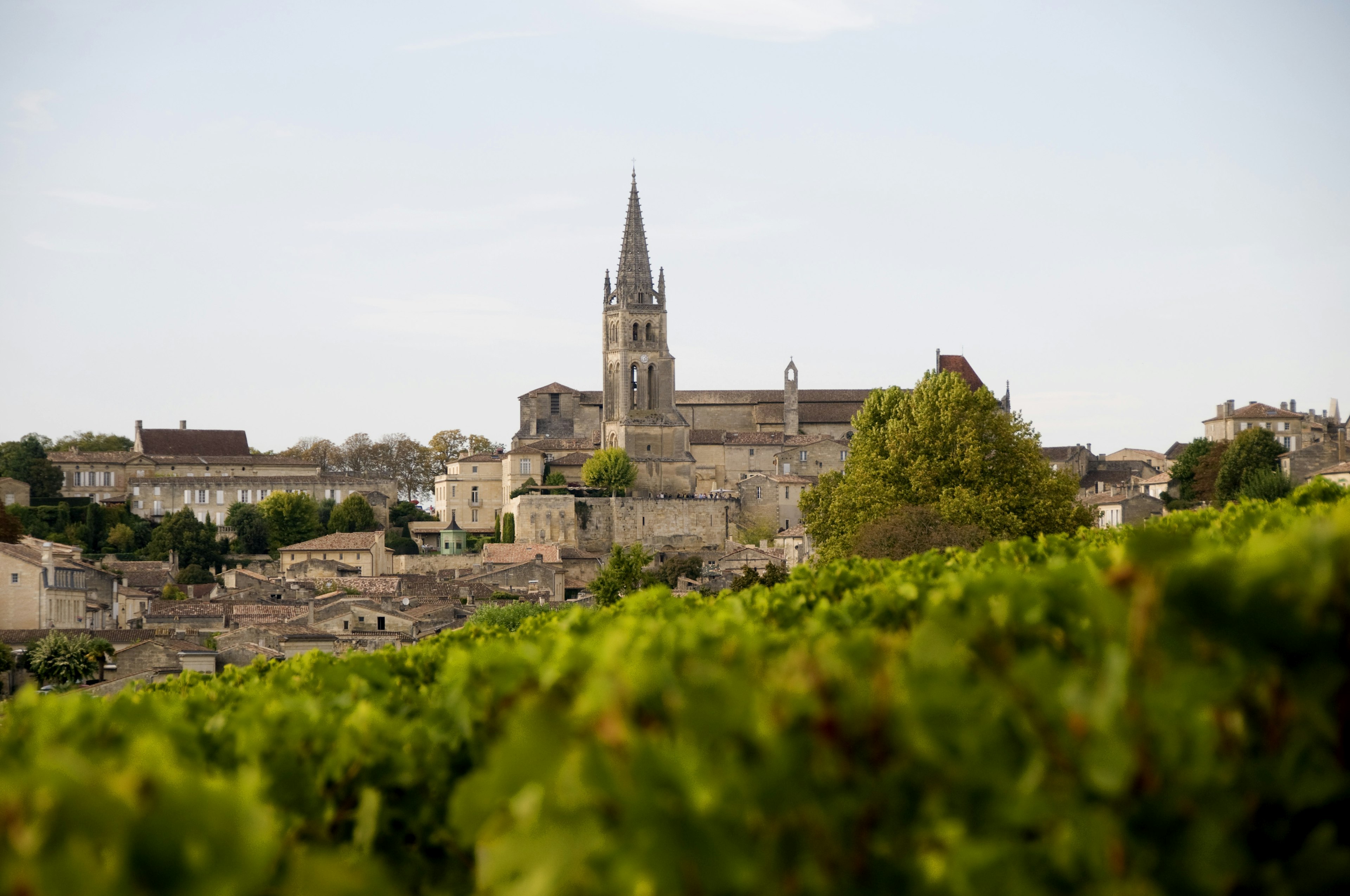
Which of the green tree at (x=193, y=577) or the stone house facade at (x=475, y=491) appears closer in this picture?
the green tree at (x=193, y=577)

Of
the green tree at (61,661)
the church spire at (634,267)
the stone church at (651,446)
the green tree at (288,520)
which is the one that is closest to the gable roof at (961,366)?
the stone church at (651,446)

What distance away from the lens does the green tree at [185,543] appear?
76688 millimetres

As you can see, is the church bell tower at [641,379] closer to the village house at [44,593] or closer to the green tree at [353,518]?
the green tree at [353,518]

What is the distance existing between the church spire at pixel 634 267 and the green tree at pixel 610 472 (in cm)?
1582

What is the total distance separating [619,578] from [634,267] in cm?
5573

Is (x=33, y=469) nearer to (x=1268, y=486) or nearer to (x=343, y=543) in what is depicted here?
(x=343, y=543)

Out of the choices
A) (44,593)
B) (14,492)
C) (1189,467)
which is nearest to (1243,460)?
(1189,467)

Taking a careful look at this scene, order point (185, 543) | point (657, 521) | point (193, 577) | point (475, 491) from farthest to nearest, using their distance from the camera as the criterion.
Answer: point (475, 491) → point (657, 521) → point (185, 543) → point (193, 577)

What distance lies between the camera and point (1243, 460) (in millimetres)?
69812

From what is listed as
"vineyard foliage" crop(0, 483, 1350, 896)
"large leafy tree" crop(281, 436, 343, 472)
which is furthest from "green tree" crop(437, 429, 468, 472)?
"vineyard foliage" crop(0, 483, 1350, 896)

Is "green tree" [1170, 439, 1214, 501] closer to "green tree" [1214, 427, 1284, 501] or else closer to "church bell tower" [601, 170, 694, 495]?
"green tree" [1214, 427, 1284, 501]

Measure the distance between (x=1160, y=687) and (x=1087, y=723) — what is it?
182 mm

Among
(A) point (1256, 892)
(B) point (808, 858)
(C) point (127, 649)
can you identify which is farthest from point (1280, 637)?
(C) point (127, 649)

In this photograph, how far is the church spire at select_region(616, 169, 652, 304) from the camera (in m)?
99.4
